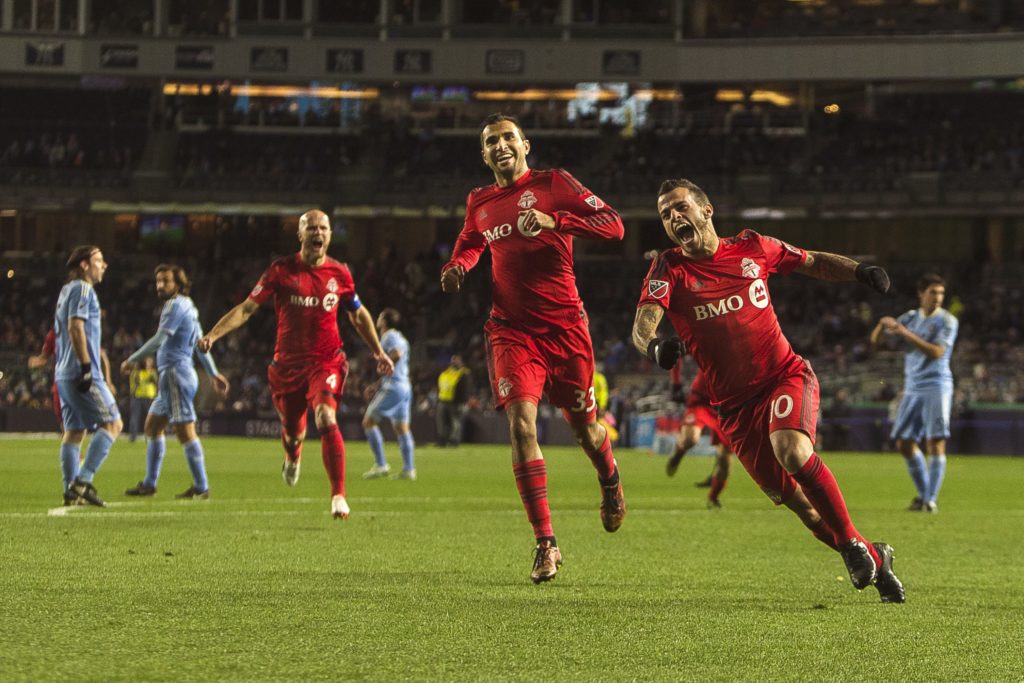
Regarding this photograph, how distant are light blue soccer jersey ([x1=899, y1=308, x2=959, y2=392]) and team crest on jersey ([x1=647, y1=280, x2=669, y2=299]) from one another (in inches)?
295

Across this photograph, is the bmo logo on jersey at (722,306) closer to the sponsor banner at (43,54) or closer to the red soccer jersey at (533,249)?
the red soccer jersey at (533,249)

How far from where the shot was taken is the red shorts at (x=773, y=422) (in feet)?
24.8

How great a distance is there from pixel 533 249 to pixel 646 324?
1508 millimetres

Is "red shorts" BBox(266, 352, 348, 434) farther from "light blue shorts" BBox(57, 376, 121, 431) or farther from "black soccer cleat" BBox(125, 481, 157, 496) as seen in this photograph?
"black soccer cleat" BBox(125, 481, 157, 496)

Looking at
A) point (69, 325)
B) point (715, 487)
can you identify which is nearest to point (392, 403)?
point (715, 487)

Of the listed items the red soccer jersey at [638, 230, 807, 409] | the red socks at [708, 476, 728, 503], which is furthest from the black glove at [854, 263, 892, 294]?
the red socks at [708, 476, 728, 503]

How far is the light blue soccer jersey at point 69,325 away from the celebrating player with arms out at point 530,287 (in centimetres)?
498

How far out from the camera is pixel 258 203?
49781 millimetres

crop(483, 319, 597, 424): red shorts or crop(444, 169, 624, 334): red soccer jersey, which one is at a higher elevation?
crop(444, 169, 624, 334): red soccer jersey

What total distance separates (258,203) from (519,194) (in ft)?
138

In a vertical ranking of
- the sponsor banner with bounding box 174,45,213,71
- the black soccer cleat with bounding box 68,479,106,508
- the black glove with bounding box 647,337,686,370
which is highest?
the sponsor banner with bounding box 174,45,213,71

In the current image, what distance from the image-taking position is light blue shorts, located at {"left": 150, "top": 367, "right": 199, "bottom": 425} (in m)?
14.8

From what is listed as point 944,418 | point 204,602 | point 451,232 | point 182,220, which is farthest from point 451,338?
point 204,602

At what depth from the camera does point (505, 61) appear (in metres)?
49.5
